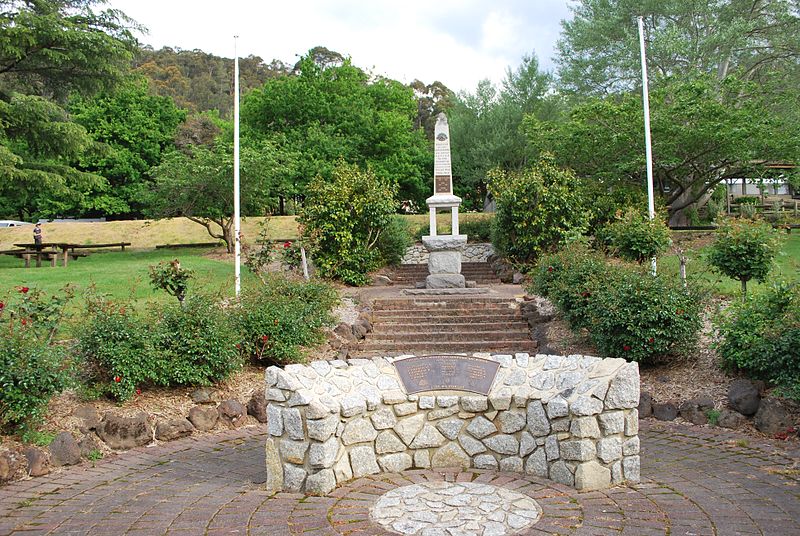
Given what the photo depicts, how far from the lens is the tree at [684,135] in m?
18.9

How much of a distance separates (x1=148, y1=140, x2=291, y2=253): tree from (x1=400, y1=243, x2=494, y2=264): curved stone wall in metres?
5.32

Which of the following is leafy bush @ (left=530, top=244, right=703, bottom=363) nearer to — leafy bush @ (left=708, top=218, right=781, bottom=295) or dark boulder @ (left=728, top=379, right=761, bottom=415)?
dark boulder @ (left=728, top=379, right=761, bottom=415)

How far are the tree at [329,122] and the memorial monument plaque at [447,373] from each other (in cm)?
2180

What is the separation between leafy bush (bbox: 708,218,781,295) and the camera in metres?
9.71

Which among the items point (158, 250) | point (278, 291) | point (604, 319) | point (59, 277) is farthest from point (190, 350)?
point (158, 250)

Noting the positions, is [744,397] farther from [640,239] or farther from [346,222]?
[346,222]

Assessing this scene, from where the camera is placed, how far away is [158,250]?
83.7 ft

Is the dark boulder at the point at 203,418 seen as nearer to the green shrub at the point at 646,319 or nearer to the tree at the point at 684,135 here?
the green shrub at the point at 646,319

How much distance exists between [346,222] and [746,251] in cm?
915

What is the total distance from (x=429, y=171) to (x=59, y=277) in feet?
69.8

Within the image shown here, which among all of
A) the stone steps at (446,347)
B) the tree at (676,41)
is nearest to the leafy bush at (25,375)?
the stone steps at (446,347)

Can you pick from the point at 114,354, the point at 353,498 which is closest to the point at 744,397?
the point at 353,498

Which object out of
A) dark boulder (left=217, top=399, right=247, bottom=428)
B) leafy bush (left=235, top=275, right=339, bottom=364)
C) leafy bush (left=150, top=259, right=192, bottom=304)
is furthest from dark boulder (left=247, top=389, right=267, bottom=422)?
leafy bush (left=150, top=259, right=192, bottom=304)

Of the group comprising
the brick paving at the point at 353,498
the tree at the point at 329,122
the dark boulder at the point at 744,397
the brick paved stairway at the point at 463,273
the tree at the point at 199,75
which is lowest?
the brick paving at the point at 353,498
